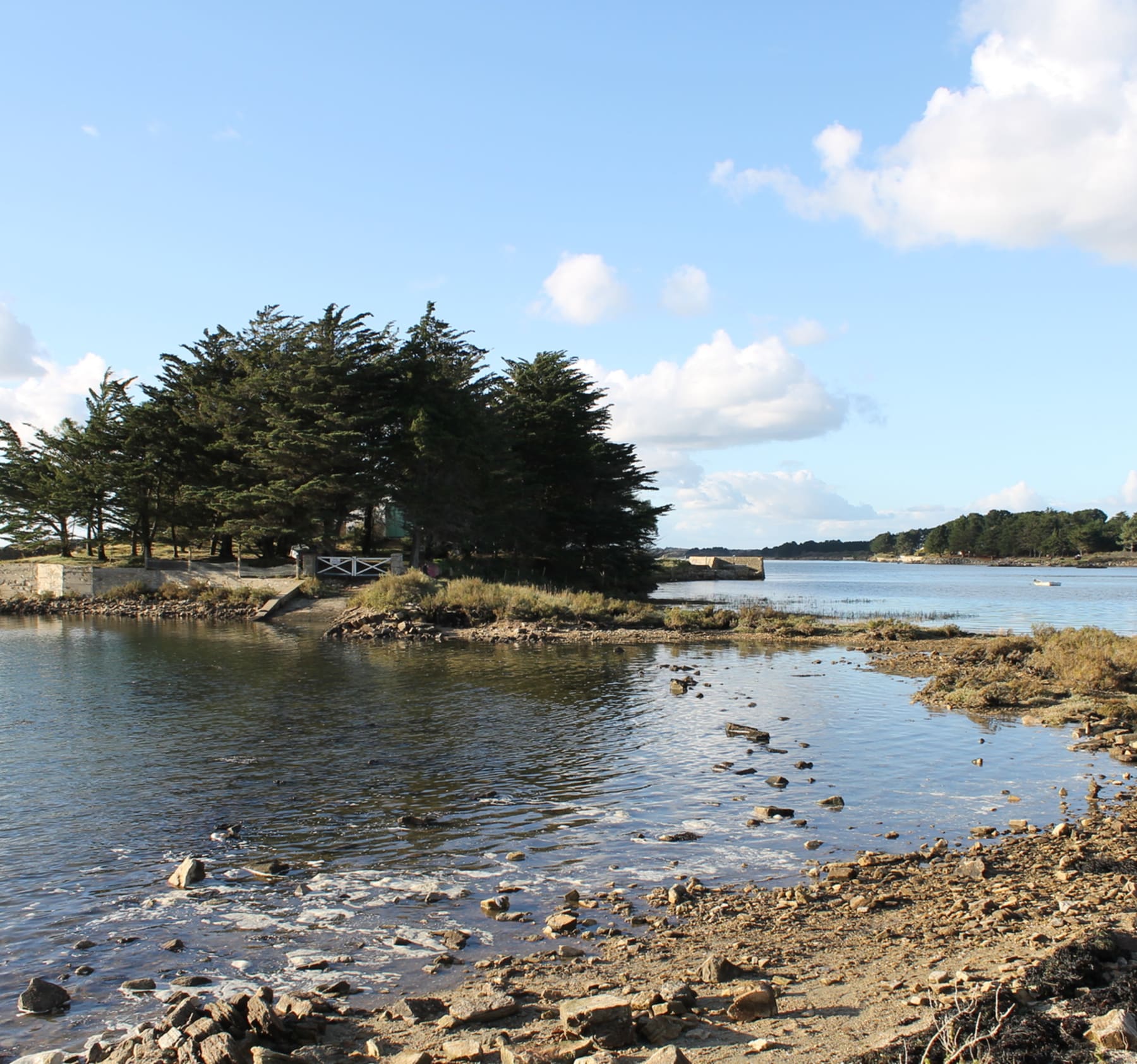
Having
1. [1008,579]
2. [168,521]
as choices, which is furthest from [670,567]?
[168,521]

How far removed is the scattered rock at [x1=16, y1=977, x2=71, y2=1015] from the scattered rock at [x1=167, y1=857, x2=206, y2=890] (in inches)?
98.8

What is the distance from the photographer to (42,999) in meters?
6.87

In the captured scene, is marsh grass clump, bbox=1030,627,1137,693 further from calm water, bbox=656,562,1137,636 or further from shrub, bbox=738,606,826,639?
calm water, bbox=656,562,1137,636

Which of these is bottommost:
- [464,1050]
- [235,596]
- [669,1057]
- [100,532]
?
[464,1050]

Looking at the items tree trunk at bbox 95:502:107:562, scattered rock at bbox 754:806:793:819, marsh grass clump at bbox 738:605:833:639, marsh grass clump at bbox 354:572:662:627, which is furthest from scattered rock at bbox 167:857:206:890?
tree trunk at bbox 95:502:107:562

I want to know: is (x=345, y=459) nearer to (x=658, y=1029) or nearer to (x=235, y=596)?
(x=235, y=596)

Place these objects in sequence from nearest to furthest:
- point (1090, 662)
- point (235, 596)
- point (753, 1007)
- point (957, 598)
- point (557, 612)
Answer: point (753, 1007)
point (1090, 662)
point (557, 612)
point (235, 596)
point (957, 598)

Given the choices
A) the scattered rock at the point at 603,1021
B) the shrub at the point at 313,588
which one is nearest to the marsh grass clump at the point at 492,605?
the shrub at the point at 313,588

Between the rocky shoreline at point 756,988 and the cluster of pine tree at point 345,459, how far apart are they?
39631 mm

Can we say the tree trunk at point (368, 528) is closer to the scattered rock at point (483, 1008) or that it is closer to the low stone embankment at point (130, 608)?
the low stone embankment at point (130, 608)

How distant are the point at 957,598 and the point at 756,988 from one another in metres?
71.6

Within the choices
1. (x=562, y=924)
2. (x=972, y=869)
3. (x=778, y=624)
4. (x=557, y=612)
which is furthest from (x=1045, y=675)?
(x=562, y=924)

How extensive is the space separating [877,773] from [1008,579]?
383ft

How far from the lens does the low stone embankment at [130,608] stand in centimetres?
4688
